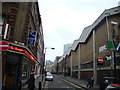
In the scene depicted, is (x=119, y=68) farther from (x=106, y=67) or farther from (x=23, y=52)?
(x=23, y=52)

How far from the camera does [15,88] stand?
12977mm

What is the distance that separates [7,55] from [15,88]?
11.2 ft

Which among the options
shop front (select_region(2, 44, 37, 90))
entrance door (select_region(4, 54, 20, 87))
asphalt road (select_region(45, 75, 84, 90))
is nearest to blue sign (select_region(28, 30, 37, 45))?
shop front (select_region(2, 44, 37, 90))

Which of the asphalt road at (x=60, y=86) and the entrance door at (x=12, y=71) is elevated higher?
the entrance door at (x=12, y=71)

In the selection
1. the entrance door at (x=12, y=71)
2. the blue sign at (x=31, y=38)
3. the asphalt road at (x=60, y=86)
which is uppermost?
the blue sign at (x=31, y=38)

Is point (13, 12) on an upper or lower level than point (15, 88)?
upper

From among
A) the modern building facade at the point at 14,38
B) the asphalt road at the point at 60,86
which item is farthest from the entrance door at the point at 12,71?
the asphalt road at the point at 60,86

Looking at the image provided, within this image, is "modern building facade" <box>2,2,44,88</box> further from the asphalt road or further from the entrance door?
the asphalt road

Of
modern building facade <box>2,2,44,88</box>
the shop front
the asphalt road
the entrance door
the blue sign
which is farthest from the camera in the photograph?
the asphalt road

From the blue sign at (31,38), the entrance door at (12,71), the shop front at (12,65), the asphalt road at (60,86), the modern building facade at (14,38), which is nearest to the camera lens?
the shop front at (12,65)

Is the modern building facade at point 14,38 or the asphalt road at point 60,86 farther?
the asphalt road at point 60,86

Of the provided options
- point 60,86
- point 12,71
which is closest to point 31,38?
point 12,71

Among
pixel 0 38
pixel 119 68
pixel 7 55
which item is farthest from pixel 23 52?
pixel 119 68

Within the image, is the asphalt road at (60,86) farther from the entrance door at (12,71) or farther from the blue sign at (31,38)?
the blue sign at (31,38)
